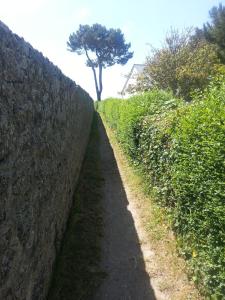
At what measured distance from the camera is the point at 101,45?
6172cm

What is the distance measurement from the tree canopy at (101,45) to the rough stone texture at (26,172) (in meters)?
57.7

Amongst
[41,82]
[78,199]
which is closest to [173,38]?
[78,199]

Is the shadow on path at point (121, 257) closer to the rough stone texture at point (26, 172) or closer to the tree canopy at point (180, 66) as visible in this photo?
the rough stone texture at point (26, 172)

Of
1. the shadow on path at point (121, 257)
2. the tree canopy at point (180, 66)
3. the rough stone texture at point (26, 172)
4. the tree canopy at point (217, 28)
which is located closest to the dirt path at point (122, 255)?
the shadow on path at point (121, 257)

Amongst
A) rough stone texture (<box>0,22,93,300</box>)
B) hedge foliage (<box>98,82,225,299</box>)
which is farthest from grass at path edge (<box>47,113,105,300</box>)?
hedge foliage (<box>98,82,225,299</box>)

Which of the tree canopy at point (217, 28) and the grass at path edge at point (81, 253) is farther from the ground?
the tree canopy at point (217, 28)

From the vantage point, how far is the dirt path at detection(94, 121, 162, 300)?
5.37 m

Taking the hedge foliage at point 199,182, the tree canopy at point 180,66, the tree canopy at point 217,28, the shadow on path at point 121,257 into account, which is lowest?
the shadow on path at point 121,257

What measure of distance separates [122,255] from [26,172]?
321 centimetres

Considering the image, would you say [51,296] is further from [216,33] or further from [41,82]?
[216,33]

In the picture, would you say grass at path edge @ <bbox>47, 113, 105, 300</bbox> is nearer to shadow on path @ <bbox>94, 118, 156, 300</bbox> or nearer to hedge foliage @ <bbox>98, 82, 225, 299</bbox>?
shadow on path @ <bbox>94, 118, 156, 300</bbox>

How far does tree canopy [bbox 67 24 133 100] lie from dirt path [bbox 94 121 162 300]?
54.1 m

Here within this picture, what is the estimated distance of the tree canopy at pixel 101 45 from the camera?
61406mm

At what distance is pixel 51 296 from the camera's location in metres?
5.08
